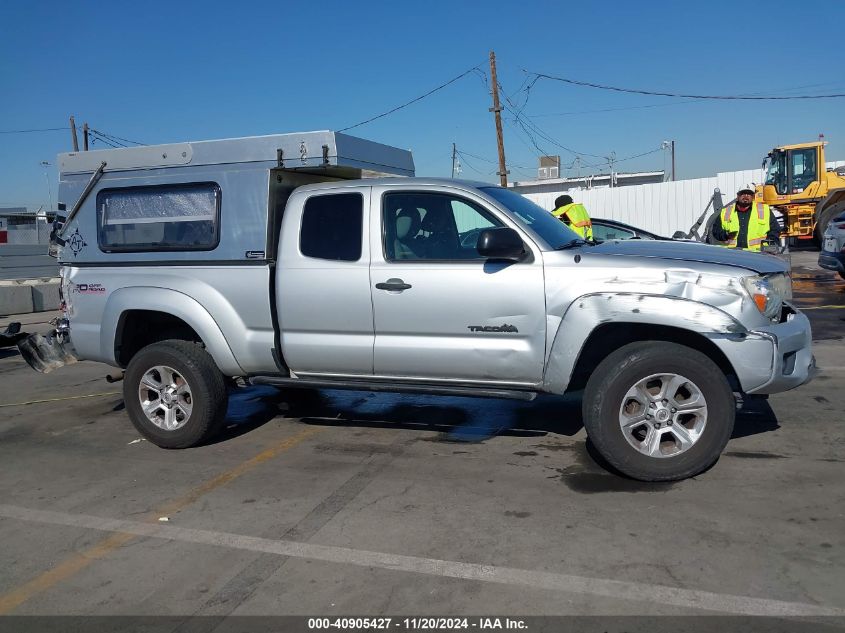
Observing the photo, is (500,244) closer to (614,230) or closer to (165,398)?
(165,398)

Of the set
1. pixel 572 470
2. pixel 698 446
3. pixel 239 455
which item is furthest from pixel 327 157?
pixel 698 446

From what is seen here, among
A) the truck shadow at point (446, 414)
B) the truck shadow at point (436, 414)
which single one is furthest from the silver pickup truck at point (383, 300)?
the truck shadow at point (446, 414)

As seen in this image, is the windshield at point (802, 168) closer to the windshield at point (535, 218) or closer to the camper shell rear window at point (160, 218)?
the windshield at point (535, 218)

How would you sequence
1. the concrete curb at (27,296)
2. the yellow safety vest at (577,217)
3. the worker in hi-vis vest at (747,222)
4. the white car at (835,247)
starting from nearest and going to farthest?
1. the worker in hi-vis vest at (747,222)
2. the yellow safety vest at (577,217)
3. the white car at (835,247)
4. the concrete curb at (27,296)

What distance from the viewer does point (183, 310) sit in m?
5.80

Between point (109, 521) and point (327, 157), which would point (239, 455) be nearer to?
point (109, 521)

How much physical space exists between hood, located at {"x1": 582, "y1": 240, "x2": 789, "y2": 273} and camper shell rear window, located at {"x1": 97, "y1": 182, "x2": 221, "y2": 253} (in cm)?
290

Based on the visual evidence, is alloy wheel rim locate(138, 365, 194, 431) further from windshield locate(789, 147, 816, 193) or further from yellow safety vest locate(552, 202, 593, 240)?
windshield locate(789, 147, 816, 193)

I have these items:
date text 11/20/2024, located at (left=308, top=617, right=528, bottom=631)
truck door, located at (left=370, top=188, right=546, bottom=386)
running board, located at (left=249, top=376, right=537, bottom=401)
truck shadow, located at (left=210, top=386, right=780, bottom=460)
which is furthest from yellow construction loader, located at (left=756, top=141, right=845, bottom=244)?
date text 11/20/2024, located at (left=308, top=617, right=528, bottom=631)

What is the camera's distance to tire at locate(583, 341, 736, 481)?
4516 millimetres

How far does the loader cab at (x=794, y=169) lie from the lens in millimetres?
23797

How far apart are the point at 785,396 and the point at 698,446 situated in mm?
2408

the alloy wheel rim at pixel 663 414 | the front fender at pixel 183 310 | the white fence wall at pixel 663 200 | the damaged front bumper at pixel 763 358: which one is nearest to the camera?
the damaged front bumper at pixel 763 358

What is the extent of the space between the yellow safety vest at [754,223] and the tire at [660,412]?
6159 mm
